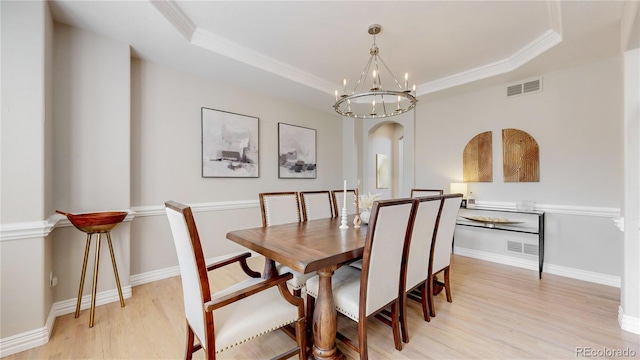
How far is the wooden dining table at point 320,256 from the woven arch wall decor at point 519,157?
2.86 metres

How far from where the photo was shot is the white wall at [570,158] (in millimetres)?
2812

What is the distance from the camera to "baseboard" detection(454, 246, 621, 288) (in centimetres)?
279

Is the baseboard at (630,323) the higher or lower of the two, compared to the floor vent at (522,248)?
lower

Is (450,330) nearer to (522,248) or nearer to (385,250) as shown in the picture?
(385,250)

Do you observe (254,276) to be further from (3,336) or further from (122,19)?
(122,19)

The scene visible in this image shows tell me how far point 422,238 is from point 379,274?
0.56m

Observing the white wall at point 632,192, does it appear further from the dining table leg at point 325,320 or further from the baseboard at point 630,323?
the dining table leg at point 325,320

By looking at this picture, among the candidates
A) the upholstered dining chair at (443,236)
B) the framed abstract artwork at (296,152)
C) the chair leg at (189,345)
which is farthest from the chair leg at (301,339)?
the framed abstract artwork at (296,152)

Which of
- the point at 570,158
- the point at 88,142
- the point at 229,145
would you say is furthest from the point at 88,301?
the point at 570,158

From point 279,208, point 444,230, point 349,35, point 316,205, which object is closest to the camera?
point 444,230

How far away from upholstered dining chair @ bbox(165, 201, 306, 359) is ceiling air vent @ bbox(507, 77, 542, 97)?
386 centimetres

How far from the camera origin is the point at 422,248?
1.91m

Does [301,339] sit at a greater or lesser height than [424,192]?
lesser

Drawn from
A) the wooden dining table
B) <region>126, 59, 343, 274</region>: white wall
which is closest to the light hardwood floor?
the wooden dining table
